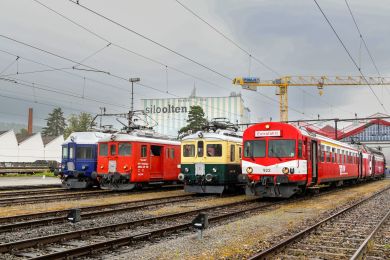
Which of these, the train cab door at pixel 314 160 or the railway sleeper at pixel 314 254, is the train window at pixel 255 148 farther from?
the railway sleeper at pixel 314 254

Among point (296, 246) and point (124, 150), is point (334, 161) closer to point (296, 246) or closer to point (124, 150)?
point (124, 150)

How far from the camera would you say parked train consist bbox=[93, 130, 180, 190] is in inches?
904

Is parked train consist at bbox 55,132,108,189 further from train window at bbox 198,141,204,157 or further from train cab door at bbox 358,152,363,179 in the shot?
train cab door at bbox 358,152,363,179

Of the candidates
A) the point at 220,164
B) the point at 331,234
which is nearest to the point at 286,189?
the point at 220,164

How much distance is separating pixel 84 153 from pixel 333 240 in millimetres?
18445

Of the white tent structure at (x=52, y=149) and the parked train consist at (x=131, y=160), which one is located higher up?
the white tent structure at (x=52, y=149)

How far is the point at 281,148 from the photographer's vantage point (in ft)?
61.0

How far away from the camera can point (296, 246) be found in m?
9.35

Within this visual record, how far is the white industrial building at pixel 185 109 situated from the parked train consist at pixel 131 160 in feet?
304

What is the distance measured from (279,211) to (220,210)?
2015 millimetres

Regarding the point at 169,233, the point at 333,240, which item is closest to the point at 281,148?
the point at 333,240

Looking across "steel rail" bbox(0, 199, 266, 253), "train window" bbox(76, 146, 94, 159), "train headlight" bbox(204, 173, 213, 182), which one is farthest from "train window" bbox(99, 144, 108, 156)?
"steel rail" bbox(0, 199, 266, 253)

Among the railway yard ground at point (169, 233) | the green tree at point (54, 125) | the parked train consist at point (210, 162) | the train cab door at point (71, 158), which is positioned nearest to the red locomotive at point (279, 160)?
the railway yard ground at point (169, 233)

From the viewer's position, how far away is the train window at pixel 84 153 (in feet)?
84.5
